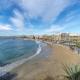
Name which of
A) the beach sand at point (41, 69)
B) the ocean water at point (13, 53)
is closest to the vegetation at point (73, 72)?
the beach sand at point (41, 69)

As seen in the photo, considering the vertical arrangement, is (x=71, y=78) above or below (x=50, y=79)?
above

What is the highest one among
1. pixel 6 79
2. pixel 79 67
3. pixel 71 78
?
pixel 79 67

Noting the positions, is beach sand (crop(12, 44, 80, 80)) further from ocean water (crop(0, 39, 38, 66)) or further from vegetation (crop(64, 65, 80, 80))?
vegetation (crop(64, 65, 80, 80))

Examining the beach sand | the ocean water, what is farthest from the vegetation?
the ocean water

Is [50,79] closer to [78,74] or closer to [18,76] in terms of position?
[18,76]

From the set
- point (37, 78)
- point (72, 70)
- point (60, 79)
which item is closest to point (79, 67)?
point (72, 70)

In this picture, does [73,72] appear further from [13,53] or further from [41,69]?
[13,53]

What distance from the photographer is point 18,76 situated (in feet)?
47.4

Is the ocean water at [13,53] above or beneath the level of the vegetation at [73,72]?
beneath

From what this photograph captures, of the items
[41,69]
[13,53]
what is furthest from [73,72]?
[13,53]

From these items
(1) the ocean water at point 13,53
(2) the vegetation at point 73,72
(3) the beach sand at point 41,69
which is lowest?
(1) the ocean water at point 13,53

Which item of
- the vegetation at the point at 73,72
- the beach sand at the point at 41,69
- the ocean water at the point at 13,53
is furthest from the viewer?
the ocean water at the point at 13,53

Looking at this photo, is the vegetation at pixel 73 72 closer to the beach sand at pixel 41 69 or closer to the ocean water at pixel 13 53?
the beach sand at pixel 41 69

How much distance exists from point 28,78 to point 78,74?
787cm
